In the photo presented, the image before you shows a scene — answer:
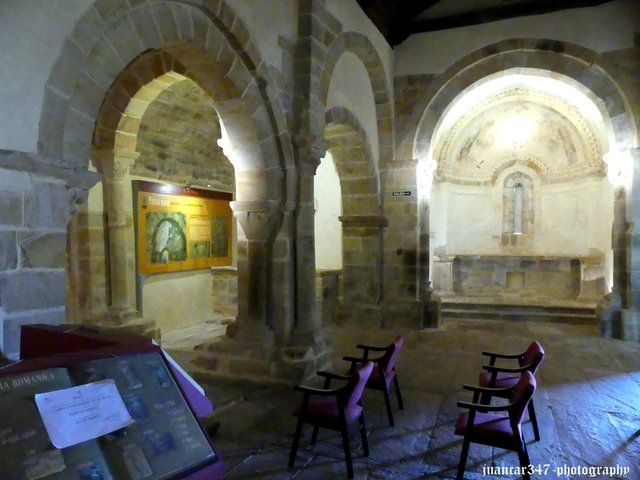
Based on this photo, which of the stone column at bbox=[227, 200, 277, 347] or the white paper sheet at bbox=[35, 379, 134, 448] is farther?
the stone column at bbox=[227, 200, 277, 347]

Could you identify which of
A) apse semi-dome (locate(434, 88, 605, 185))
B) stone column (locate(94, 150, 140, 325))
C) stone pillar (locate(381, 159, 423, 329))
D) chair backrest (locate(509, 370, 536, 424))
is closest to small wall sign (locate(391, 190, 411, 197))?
stone pillar (locate(381, 159, 423, 329))

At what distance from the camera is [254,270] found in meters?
4.42

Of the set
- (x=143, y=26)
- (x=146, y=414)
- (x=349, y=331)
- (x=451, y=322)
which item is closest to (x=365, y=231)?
(x=349, y=331)

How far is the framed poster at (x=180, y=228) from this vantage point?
6.82 meters

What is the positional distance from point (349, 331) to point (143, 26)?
16.0ft

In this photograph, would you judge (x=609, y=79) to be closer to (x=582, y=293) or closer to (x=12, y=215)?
(x=582, y=293)

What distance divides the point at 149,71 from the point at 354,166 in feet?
9.80

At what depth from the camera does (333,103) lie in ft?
18.1

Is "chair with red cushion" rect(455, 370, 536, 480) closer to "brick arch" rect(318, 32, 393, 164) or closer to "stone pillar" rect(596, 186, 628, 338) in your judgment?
"brick arch" rect(318, 32, 393, 164)

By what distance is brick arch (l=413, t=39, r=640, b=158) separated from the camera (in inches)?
245

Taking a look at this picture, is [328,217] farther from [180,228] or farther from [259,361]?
[259,361]

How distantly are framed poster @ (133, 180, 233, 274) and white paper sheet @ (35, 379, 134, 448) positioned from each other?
5.84m

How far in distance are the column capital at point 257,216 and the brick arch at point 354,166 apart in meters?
2.21

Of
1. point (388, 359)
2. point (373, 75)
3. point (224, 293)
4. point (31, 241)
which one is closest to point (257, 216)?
point (388, 359)
